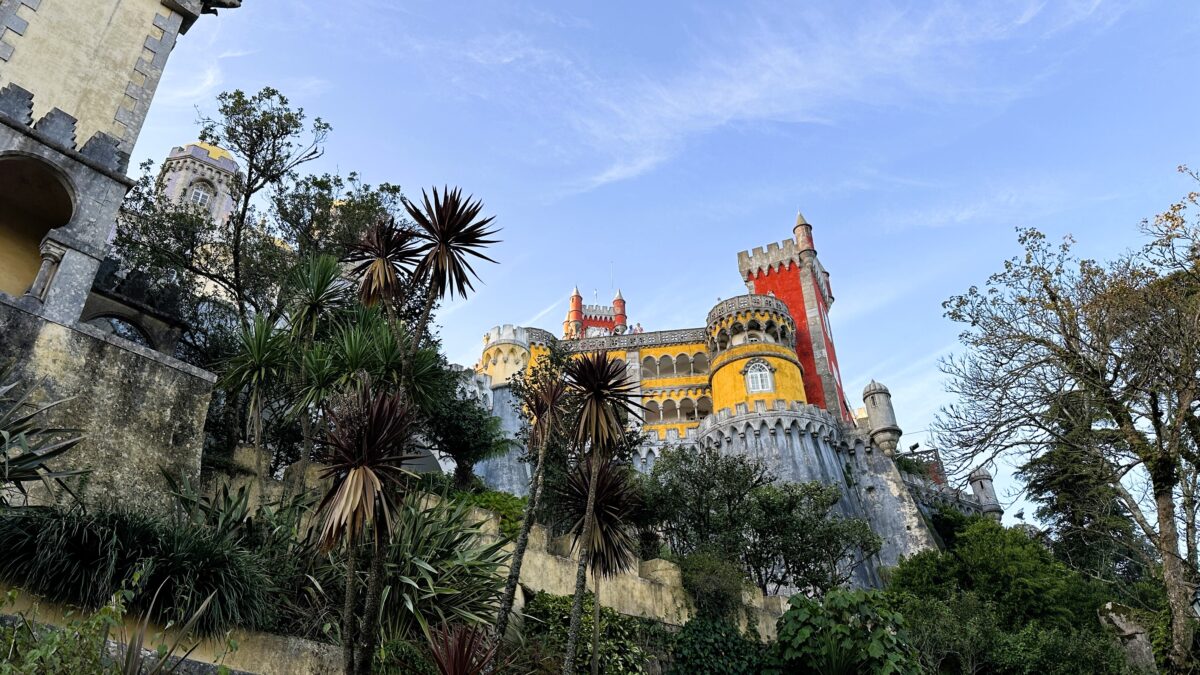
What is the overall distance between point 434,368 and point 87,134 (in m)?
8.10

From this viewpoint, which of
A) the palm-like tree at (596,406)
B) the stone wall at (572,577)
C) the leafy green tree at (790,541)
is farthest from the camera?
the leafy green tree at (790,541)

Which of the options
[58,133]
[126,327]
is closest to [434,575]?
[58,133]

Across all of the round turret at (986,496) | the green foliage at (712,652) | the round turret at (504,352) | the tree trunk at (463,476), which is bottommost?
the green foliage at (712,652)

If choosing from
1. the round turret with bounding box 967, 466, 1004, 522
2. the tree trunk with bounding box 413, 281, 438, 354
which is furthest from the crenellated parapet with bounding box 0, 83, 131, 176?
the round turret with bounding box 967, 466, 1004, 522

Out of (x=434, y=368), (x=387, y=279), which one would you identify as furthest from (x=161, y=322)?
(x=387, y=279)

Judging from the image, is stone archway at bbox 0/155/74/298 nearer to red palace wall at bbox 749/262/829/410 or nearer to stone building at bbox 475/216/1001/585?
stone building at bbox 475/216/1001/585

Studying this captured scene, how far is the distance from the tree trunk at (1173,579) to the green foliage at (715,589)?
358 inches

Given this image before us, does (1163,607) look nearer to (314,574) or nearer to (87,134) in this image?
(314,574)

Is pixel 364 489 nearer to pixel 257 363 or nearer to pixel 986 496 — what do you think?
pixel 257 363

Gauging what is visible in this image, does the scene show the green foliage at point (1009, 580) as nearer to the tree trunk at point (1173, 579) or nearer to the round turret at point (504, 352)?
the tree trunk at point (1173, 579)

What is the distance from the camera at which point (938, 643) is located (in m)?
20.3

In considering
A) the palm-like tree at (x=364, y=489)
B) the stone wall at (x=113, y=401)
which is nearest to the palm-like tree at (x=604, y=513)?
the palm-like tree at (x=364, y=489)

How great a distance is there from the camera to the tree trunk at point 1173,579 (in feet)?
39.4

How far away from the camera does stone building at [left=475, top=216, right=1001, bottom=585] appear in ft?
135
